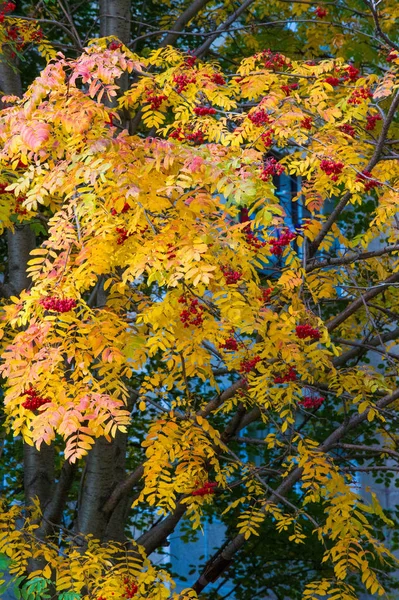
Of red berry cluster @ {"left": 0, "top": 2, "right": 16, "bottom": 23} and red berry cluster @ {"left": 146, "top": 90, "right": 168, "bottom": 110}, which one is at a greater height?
red berry cluster @ {"left": 0, "top": 2, "right": 16, "bottom": 23}

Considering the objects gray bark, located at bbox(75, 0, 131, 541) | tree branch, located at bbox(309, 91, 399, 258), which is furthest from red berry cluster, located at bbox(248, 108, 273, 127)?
gray bark, located at bbox(75, 0, 131, 541)

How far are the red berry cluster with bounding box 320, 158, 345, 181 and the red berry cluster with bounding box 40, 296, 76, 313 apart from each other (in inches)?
73.6

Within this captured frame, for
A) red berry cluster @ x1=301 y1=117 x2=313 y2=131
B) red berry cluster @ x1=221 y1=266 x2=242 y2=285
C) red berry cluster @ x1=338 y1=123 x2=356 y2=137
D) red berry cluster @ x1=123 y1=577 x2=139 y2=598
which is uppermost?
red berry cluster @ x1=338 y1=123 x2=356 y2=137

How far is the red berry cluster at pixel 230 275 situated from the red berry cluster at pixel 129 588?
2.08 metres

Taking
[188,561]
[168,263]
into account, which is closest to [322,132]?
[168,263]

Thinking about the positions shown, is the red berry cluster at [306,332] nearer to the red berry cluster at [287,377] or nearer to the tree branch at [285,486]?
the red berry cluster at [287,377]

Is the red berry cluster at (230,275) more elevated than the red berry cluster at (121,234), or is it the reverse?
the red berry cluster at (230,275)

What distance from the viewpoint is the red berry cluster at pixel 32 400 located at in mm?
4094

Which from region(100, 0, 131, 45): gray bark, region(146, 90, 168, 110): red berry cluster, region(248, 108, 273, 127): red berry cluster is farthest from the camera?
region(100, 0, 131, 45): gray bark

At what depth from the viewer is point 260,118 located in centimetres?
508

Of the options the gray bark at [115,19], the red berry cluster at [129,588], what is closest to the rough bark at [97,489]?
the red berry cluster at [129,588]

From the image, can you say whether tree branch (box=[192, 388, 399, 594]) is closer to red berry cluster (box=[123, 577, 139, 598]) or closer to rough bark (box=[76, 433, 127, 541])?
rough bark (box=[76, 433, 127, 541])

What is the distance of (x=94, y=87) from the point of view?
13.6ft

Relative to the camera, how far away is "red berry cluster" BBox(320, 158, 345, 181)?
4973mm
